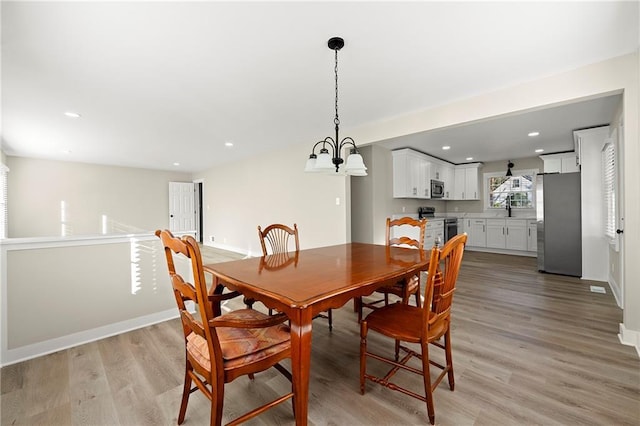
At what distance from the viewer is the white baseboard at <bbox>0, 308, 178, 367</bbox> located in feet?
6.59

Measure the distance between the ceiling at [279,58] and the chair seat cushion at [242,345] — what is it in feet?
6.21

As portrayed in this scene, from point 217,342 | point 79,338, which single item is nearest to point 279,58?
point 217,342

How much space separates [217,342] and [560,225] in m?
5.57

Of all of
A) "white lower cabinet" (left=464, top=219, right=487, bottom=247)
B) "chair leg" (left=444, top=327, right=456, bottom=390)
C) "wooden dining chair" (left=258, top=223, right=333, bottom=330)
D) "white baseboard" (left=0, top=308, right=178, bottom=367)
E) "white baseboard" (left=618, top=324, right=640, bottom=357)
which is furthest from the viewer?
"white lower cabinet" (left=464, top=219, right=487, bottom=247)

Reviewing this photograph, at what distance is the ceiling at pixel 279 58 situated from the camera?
66.6 inches

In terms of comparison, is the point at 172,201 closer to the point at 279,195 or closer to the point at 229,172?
the point at 229,172

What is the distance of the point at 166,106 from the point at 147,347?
2624 millimetres

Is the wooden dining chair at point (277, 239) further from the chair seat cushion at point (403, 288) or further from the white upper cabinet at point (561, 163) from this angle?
the white upper cabinet at point (561, 163)

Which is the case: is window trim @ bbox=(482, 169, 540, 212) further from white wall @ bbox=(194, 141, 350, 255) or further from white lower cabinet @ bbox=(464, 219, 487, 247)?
white wall @ bbox=(194, 141, 350, 255)

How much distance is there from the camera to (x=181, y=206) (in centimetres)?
842

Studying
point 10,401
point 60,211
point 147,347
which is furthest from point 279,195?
point 60,211

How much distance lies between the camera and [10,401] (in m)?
1.58

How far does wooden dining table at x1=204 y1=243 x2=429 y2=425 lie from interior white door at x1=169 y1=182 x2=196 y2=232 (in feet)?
24.0

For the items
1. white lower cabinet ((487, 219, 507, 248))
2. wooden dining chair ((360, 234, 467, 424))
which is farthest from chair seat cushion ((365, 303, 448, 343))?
white lower cabinet ((487, 219, 507, 248))
